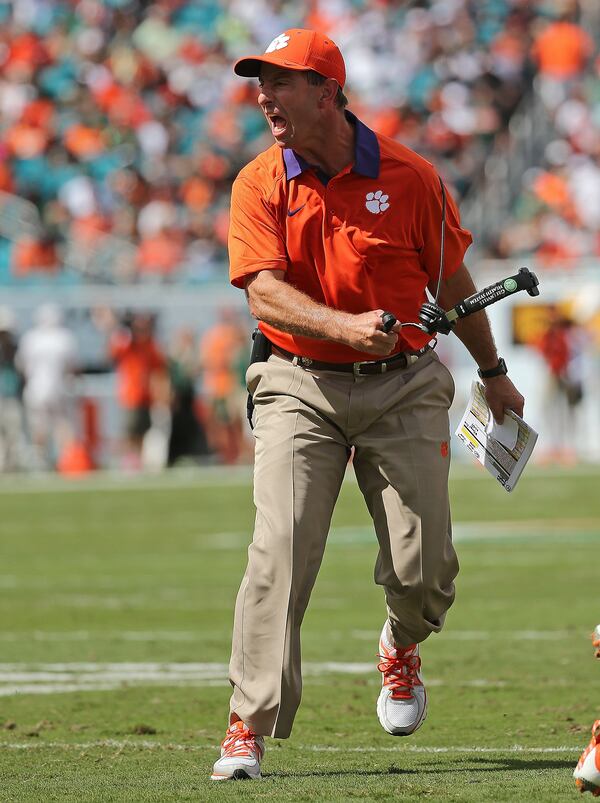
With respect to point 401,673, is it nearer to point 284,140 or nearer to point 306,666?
point 284,140

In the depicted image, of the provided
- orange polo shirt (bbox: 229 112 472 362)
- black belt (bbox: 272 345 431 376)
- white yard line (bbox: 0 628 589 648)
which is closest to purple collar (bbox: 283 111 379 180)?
orange polo shirt (bbox: 229 112 472 362)

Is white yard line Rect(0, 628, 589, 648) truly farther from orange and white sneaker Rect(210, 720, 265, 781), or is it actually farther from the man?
orange and white sneaker Rect(210, 720, 265, 781)

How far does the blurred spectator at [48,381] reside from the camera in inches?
890

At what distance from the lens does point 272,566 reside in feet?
17.5

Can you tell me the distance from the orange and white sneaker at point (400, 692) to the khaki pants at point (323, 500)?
0.12 m

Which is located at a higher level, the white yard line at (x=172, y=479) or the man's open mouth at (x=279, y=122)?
the man's open mouth at (x=279, y=122)

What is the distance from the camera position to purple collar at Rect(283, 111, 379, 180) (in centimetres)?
541

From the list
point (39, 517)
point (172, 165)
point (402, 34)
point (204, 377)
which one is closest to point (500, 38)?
point (402, 34)

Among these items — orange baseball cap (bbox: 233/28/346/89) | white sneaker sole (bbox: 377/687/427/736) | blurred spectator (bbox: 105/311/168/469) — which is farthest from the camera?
blurred spectator (bbox: 105/311/168/469)

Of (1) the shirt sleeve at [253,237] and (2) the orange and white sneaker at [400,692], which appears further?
(2) the orange and white sneaker at [400,692]

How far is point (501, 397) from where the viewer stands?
5941 millimetres

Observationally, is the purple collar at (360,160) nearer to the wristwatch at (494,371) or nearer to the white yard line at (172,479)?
the wristwatch at (494,371)

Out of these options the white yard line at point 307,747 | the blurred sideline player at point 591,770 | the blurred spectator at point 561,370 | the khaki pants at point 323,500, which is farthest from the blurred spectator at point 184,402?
the blurred sideline player at point 591,770

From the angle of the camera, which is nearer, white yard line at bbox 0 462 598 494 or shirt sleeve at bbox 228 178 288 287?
shirt sleeve at bbox 228 178 288 287
